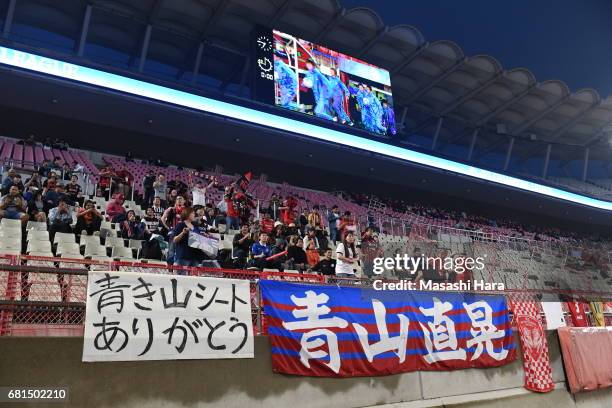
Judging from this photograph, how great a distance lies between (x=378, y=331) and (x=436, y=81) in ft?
79.4

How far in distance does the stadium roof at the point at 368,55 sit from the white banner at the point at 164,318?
59.1 ft

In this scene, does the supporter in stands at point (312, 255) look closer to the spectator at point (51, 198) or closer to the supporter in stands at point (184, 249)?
the supporter in stands at point (184, 249)

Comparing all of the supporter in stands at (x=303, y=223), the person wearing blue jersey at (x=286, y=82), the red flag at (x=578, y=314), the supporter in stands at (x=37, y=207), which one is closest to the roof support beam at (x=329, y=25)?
the person wearing blue jersey at (x=286, y=82)

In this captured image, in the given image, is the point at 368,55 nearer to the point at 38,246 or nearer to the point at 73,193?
the point at 73,193

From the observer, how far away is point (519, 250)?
13.6m

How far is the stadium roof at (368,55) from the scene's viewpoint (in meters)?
21.1

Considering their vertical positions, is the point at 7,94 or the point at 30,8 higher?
the point at 30,8

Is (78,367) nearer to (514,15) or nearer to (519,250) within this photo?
(519,250)

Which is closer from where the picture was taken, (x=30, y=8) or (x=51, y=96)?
(x=51, y=96)

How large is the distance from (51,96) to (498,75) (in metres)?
23.5

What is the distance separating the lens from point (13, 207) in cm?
862

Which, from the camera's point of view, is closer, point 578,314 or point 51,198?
point 578,314

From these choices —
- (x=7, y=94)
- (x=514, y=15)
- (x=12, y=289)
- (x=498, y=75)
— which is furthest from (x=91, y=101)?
(x=514, y=15)

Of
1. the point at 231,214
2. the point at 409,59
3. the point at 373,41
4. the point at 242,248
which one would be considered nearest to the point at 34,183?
the point at 231,214
